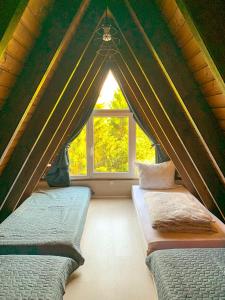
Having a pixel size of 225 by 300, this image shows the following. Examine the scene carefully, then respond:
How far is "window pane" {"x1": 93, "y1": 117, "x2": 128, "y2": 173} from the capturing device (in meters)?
5.32

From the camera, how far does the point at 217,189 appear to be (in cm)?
270

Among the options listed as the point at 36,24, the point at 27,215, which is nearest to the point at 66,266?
the point at 27,215

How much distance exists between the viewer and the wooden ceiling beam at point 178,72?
173 cm

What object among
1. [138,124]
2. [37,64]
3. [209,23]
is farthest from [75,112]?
[209,23]

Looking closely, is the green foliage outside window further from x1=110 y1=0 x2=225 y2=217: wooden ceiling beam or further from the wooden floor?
x1=110 y1=0 x2=225 y2=217: wooden ceiling beam

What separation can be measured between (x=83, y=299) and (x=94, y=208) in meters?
2.46

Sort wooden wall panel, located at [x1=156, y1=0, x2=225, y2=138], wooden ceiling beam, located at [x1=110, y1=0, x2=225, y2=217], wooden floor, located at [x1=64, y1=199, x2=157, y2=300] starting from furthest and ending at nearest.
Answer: wooden floor, located at [x1=64, y1=199, x2=157, y2=300] → wooden ceiling beam, located at [x1=110, y1=0, x2=225, y2=217] → wooden wall panel, located at [x1=156, y1=0, x2=225, y2=138]

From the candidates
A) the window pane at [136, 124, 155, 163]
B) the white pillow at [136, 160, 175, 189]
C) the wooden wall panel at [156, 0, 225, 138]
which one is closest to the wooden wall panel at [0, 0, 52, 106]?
the wooden wall panel at [156, 0, 225, 138]

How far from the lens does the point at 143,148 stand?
536 centimetres

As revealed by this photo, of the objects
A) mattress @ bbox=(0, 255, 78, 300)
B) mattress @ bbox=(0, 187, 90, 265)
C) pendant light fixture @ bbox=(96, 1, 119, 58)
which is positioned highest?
pendant light fixture @ bbox=(96, 1, 119, 58)

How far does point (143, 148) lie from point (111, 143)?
611 mm

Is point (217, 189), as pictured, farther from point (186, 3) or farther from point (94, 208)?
point (94, 208)

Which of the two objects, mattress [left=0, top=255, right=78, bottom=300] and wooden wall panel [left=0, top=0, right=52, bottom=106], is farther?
mattress [left=0, top=255, right=78, bottom=300]

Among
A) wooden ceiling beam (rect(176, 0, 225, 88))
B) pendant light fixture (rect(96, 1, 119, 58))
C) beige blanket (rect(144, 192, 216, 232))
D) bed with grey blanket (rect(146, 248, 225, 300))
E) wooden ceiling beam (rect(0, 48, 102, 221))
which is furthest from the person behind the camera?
beige blanket (rect(144, 192, 216, 232))
